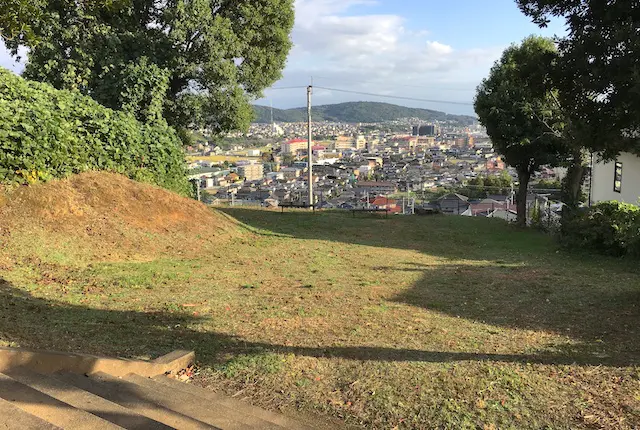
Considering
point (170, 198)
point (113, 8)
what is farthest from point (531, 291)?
point (170, 198)

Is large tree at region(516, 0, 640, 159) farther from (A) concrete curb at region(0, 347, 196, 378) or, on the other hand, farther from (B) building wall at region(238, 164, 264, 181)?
(B) building wall at region(238, 164, 264, 181)

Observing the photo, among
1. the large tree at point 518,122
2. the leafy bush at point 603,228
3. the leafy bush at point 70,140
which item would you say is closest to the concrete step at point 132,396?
the leafy bush at point 70,140

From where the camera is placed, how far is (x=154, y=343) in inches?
190

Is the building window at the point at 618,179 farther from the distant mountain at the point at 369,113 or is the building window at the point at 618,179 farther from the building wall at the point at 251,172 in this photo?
the distant mountain at the point at 369,113

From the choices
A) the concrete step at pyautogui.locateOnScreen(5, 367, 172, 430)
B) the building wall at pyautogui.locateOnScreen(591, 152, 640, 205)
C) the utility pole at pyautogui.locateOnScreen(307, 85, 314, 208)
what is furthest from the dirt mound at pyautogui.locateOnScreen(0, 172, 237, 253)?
the building wall at pyautogui.locateOnScreen(591, 152, 640, 205)

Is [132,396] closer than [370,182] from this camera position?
Yes

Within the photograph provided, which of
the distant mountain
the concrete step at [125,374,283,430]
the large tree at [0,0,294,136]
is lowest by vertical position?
the concrete step at [125,374,283,430]

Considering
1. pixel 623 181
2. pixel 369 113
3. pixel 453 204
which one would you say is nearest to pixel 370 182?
pixel 453 204

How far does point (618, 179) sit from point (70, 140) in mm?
20042

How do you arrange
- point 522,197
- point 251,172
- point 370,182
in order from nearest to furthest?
point 522,197 < point 370,182 < point 251,172

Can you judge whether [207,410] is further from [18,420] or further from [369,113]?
[369,113]

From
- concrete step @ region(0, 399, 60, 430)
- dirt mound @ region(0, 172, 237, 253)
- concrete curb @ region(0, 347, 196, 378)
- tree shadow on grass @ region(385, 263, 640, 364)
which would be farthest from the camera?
dirt mound @ region(0, 172, 237, 253)

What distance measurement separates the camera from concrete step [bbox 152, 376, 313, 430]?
3.30 m

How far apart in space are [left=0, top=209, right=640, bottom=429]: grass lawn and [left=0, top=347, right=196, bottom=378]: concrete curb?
0.91ft
